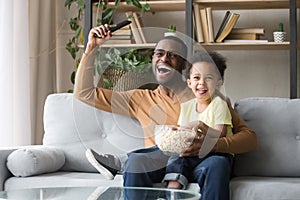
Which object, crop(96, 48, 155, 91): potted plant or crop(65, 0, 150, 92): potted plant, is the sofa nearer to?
crop(96, 48, 155, 91): potted plant

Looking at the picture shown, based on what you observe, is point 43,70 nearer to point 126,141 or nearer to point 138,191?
point 126,141

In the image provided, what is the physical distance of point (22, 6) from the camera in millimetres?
4047

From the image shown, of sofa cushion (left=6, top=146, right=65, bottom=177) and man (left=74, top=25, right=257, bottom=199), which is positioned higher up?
man (left=74, top=25, right=257, bottom=199)

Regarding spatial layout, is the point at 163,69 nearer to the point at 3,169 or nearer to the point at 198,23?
the point at 3,169

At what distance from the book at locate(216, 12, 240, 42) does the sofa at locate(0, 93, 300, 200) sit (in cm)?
94

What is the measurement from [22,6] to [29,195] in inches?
82.8

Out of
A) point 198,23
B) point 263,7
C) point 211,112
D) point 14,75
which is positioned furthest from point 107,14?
point 211,112

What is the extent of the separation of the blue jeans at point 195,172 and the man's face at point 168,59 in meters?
0.33

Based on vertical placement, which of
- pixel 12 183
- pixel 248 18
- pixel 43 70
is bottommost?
pixel 12 183

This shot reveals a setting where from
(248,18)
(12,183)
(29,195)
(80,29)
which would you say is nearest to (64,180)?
(12,183)

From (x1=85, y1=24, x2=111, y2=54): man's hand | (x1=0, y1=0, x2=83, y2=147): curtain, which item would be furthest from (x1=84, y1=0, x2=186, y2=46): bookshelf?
(x1=85, y1=24, x2=111, y2=54): man's hand

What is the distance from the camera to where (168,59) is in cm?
274

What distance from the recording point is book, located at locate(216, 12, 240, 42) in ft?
13.0

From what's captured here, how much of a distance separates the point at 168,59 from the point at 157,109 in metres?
0.23
